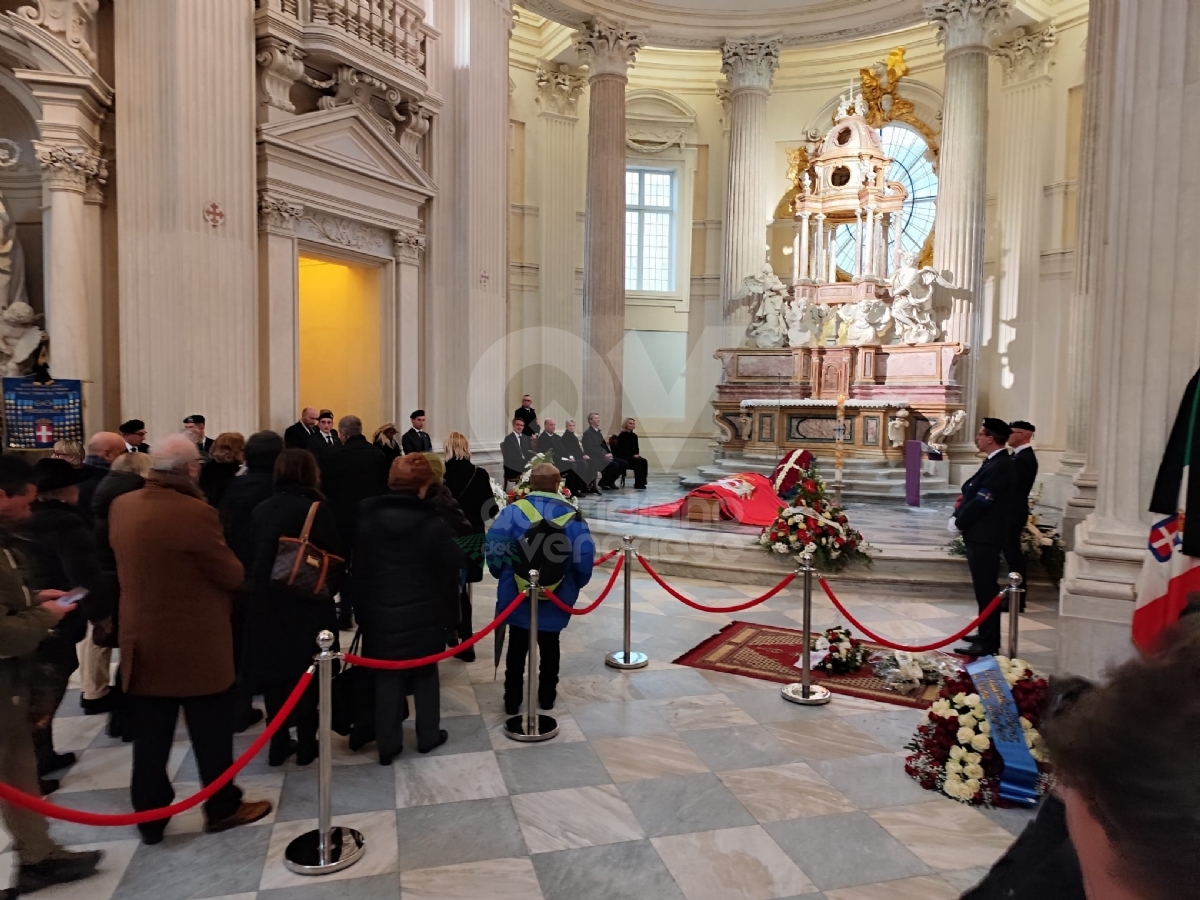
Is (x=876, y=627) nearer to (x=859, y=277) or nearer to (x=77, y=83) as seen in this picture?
(x=77, y=83)

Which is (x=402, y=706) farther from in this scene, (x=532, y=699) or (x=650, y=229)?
(x=650, y=229)

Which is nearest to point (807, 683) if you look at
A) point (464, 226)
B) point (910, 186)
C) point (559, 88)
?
point (464, 226)

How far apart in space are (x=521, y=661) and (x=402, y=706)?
0.85 metres

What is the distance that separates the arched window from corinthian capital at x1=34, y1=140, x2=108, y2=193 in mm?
16292

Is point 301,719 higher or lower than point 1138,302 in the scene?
lower

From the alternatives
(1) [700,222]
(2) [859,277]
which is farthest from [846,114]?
(1) [700,222]

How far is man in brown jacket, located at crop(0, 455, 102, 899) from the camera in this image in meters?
2.81

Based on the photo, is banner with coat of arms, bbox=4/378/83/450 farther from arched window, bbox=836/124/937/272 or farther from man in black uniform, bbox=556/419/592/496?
arched window, bbox=836/124/937/272

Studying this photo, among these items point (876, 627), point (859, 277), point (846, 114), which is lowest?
point (876, 627)

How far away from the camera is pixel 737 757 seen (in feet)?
14.4

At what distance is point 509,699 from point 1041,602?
19.4ft

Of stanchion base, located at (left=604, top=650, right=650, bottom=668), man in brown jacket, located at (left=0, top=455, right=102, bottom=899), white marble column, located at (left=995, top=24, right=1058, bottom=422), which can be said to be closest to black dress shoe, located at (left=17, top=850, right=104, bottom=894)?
man in brown jacket, located at (left=0, top=455, right=102, bottom=899)

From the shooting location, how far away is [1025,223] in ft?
54.3

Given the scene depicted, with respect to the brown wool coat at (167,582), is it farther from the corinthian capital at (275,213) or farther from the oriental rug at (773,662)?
the corinthian capital at (275,213)
